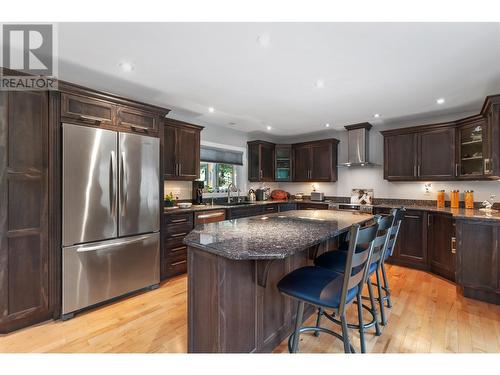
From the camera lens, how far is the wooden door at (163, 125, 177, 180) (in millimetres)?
3691

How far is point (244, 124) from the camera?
16.0 feet

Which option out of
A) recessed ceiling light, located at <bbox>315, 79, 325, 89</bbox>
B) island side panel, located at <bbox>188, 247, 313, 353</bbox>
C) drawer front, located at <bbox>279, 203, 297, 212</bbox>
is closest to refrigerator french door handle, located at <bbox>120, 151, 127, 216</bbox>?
island side panel, located at <bbox>188, 247, 313, 353</bbox>

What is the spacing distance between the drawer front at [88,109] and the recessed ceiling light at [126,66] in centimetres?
Answer: 47

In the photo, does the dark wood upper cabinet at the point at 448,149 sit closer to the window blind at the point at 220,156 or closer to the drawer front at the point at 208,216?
the window blind at the point at 220,156

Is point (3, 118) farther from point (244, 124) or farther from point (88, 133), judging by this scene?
point (244, 124)

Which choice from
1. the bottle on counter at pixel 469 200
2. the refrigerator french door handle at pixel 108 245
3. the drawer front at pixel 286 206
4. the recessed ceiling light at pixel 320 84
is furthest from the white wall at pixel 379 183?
the refrigerator french door handle at pixel 108 245

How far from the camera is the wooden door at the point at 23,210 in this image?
215 centimetres

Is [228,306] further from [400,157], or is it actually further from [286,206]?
[400,157]

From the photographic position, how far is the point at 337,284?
1.66m

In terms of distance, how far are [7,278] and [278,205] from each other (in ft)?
13.8

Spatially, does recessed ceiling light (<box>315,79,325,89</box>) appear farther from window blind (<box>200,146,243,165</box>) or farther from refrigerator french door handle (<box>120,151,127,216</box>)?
window blind (<box>200,146,243,165</box>)

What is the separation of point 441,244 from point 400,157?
1588mm

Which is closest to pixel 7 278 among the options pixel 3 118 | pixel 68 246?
pixel 68 246

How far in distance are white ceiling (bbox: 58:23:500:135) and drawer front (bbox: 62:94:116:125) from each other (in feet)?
1.00
